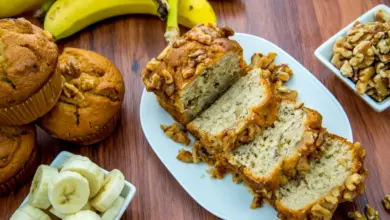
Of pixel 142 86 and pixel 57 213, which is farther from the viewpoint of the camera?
pixel 142 86

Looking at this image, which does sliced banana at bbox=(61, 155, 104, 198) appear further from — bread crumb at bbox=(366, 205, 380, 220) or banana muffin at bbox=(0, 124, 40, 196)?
bread crumb at bbox=(366, 205, 380, 220)

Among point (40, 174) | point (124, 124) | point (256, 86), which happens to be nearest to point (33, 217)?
point (40, 174)

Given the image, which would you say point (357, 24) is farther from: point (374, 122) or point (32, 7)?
point (32, 7)

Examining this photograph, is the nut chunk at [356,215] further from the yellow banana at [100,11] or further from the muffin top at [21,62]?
the muffin top at [21,62]

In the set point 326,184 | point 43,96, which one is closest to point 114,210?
point 43,96

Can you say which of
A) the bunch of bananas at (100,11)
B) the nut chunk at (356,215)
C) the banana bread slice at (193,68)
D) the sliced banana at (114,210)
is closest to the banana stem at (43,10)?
the bunch of bananas at (100,11)

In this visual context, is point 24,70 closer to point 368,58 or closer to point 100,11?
point 100,11

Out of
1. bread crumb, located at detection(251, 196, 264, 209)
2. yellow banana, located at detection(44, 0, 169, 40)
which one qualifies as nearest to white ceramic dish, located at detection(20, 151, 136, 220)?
bread crumb, located at detection(251, 196, 264, 209)
